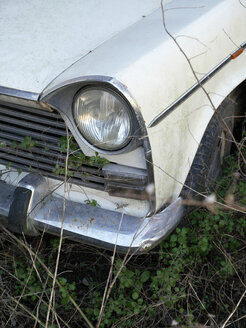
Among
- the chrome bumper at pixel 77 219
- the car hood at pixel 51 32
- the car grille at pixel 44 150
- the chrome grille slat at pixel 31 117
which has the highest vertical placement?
the car hood at pixel 51 32

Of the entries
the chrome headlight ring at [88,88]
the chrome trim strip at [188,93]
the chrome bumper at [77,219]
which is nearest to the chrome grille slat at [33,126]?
the chrome headlight ring at [88,88]

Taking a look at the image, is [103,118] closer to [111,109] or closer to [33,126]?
[111,109]

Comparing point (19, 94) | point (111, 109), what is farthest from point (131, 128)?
point (19, 94)

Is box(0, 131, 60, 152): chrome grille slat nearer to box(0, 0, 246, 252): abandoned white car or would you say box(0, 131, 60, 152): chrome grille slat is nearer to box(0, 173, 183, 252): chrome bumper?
box(0, 0, 246, 252): abandoned white car

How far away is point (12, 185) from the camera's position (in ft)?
6.39

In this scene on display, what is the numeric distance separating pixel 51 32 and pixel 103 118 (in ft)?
1.77

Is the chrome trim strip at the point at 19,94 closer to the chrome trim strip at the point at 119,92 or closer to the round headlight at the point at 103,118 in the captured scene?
the chrome trim strip at the point at 119,92

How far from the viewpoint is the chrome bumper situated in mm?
1748

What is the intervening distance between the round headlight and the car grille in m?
0.09

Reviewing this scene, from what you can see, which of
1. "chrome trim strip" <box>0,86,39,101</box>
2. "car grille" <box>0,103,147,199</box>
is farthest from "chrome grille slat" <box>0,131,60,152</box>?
"chrome trim strip" <box>0,86,39,101</box>

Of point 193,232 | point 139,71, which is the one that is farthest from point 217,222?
point 139,71

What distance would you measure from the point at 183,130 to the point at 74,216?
1.81 ft

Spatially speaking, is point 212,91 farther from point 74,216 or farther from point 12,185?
point 12,185

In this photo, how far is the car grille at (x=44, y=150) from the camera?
1.75m
